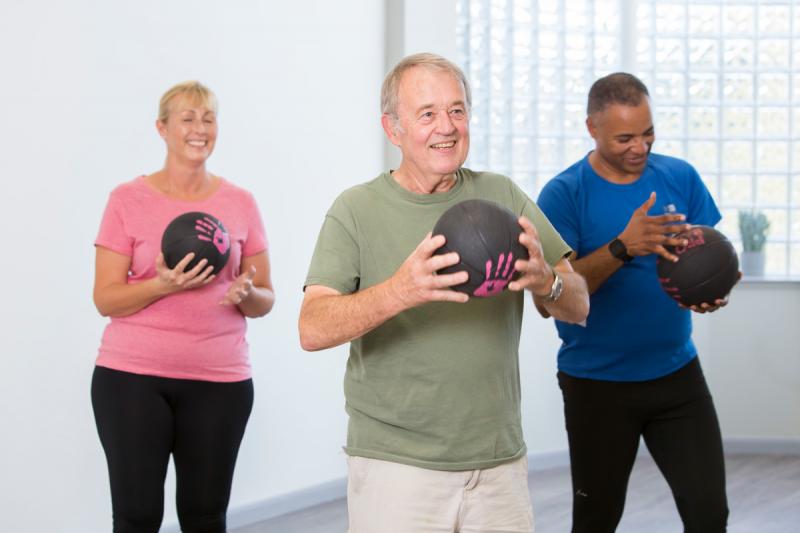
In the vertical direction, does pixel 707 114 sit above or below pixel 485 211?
above

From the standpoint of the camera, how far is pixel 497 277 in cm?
178

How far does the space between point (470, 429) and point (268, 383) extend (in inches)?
106

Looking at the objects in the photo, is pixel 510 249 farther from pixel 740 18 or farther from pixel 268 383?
pixel 740 18

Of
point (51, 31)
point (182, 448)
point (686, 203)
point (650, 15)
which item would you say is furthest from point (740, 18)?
point (182, 448)

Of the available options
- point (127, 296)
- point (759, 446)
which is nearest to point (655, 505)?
point (759, 446)

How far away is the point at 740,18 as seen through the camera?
606cm

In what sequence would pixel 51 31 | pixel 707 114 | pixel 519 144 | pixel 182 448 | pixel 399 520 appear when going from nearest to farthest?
pixel 399 520 < pixel 182 448 < pixel 51 31 < pixel 519 144 < pixel 707 114

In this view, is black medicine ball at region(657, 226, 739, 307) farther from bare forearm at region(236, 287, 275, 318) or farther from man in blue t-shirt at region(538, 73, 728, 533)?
bare forearm at region(236, 287, 275, 318)

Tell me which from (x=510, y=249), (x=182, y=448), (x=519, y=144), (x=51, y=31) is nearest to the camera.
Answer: (x=510, y=249)

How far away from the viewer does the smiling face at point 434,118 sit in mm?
1944

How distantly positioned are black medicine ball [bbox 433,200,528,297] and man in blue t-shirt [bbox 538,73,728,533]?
0.90 meters

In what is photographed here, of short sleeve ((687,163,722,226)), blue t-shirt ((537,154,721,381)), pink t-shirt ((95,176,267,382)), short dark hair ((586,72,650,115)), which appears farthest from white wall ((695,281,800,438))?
pink t-shirt ((95,176,267,382))

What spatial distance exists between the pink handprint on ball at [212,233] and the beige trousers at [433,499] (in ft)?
3.10

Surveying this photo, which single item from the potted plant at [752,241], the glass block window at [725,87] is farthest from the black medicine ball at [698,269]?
the potted plant at [752,241]
